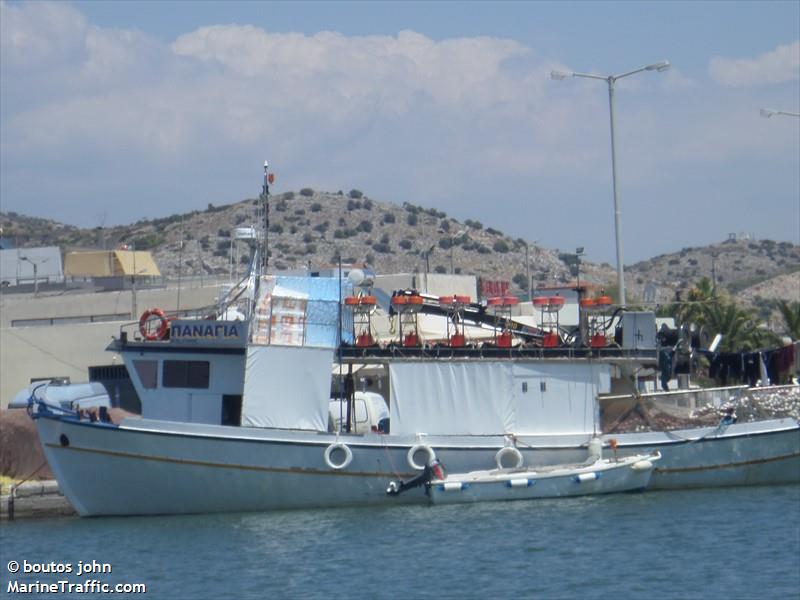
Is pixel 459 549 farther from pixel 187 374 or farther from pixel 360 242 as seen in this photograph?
pixel 360 242

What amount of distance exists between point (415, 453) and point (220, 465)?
4.15 m

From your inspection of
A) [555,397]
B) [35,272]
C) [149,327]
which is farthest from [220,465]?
[35,272]

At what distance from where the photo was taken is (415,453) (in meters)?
27.0

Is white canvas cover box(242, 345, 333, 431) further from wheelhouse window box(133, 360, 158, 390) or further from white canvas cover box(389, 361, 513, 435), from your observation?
wheelhouse window box(133, 360, 158, 390)

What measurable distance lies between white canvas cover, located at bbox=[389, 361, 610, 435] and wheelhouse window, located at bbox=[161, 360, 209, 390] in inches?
160

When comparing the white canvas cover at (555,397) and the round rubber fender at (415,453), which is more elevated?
the white canvas cover at (555,397)

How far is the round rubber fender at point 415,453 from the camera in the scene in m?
26.9

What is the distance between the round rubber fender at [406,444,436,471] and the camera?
26.9 metres

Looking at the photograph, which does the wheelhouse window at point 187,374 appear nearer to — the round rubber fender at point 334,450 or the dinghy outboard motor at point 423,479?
the round rubber fender at point 334,450

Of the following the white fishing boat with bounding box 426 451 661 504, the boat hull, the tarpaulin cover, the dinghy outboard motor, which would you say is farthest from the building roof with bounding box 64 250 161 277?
the white fishing boat with bounding box 426 451 661 504

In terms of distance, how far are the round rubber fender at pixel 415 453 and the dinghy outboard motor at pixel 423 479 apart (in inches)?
5.5

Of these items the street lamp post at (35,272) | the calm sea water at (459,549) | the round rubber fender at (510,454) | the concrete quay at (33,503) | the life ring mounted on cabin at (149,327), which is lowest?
the calm sea water at (459,549)

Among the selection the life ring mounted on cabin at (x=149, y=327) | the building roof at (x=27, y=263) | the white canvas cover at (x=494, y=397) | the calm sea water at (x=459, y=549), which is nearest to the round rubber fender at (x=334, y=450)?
the calm sea water at (x=459, y=549)

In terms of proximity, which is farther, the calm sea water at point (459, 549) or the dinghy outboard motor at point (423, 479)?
the dinghy outboard motor at point (423, 479)
